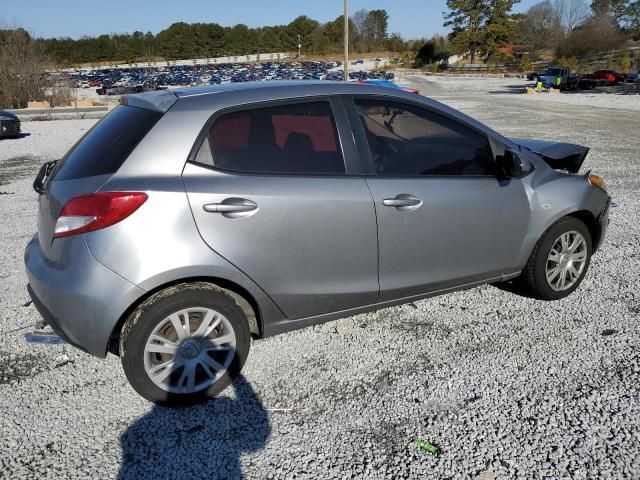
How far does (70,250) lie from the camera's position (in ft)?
8.75

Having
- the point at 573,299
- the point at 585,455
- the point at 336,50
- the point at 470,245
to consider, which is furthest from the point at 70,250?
the point at 336,50

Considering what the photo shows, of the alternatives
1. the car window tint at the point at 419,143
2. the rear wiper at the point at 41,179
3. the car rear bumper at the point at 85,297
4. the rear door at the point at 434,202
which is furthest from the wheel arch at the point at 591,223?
the rear wiper at the point at 41,179

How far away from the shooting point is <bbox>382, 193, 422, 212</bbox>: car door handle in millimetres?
3203

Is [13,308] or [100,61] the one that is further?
[100,61]

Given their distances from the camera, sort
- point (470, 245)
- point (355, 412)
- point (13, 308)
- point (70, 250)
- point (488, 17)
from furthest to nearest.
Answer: point (488, 17)
point (13, 308)
point (470, 245)
point (355, 412)
point (70, 250)

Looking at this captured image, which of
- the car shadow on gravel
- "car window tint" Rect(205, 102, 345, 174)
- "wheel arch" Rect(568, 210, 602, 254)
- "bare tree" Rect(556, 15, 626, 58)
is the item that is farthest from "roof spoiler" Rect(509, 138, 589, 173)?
"bare tree" Rect(556, 15, 626, 58)

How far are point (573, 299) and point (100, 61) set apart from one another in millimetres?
134355

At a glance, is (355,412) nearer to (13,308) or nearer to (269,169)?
(269,169)

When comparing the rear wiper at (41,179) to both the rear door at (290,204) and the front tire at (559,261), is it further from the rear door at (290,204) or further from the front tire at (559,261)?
the front tire at (559,261)

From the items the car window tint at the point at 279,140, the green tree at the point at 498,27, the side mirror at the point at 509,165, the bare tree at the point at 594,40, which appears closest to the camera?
the car window tint at the point at 279,140

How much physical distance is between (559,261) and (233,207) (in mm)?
2605

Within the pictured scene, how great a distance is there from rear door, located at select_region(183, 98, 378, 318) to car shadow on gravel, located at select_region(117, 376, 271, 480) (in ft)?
2.06

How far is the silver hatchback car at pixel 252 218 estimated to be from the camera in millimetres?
2668

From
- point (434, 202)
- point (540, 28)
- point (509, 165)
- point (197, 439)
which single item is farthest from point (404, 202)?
point (540, 28)
